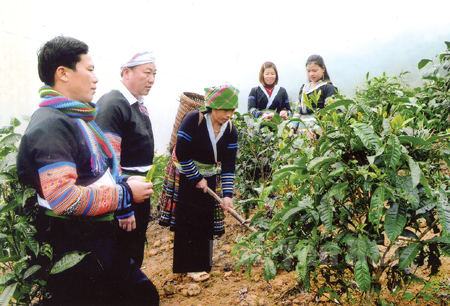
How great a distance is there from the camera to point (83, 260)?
1.24 meters

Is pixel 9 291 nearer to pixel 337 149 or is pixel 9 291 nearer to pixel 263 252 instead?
pixel 263 252

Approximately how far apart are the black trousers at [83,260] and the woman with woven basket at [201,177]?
114 cm

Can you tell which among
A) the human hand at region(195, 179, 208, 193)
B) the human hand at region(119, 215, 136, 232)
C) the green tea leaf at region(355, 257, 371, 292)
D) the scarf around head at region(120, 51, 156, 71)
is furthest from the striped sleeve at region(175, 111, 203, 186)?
the green tea leaf at region(355, 257, 371, 292)

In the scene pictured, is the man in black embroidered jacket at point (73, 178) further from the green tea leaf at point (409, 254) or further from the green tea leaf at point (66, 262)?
the green tea leaf at point (409, 254)

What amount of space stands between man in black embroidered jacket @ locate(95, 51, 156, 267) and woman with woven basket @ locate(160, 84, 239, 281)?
1.52ft

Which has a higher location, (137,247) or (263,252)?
(263,252)

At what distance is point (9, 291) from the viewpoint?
1194mm

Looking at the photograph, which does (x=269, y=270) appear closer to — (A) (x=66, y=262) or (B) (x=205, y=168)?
(A) (x=66, y=262)

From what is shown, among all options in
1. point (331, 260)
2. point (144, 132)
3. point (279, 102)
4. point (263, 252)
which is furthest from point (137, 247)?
point (279, 102)

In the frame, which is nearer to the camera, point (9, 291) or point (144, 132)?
point (9, 291)

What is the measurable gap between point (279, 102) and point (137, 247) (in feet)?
8.42

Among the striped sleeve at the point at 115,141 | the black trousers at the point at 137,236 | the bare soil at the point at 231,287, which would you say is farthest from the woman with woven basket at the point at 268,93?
the striped sleeve at the point at 115,141

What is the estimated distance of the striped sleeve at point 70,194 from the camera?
3.40 ft

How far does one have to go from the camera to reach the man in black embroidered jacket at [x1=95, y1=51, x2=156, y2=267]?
176 centimetres
